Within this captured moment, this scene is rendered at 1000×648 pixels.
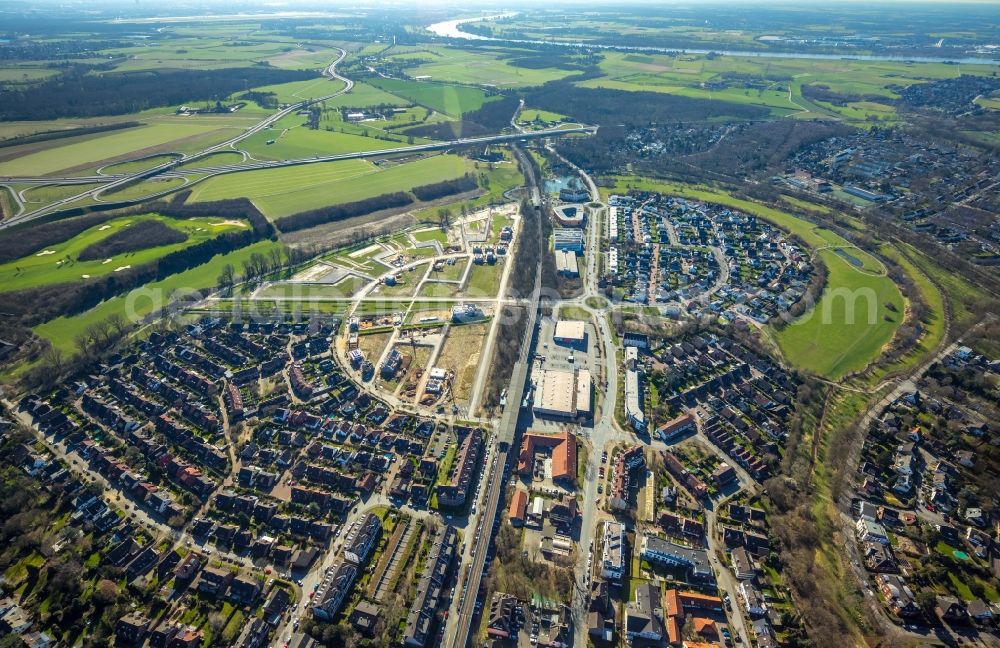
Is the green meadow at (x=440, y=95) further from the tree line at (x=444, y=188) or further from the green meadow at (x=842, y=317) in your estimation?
the green meadow at (x=842, y=317)

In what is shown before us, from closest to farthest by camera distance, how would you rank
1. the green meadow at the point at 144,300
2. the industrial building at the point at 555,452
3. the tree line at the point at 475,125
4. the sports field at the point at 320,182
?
the industrial building at the point at 555,452, the green meadow at the point at 144,300, the sports field at the point at 320,182, the tree line at the point at 475,125

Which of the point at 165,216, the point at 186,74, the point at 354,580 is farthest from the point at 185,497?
the point at 186,74

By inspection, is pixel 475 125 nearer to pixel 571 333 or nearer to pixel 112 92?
pixel 571 333

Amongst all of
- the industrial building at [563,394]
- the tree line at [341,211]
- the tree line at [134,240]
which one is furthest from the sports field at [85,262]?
the industrial building at [563,394]

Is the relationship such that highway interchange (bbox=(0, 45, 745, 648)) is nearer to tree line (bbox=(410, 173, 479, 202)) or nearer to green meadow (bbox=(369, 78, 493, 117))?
tree line (bbox=(410, 173, 479, 202))

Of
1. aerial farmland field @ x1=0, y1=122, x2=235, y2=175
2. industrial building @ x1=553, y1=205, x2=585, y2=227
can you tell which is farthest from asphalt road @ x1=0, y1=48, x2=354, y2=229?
industrial building @ x1=553, y1=205, x2=585, y2=227

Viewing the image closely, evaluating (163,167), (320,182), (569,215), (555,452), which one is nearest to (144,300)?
(320,182)
